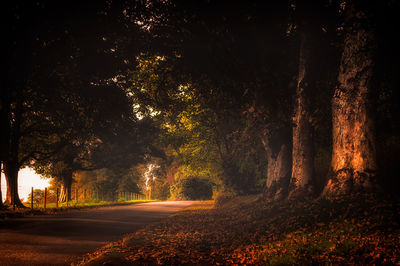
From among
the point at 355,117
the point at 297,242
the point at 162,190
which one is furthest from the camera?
the point at 162,190

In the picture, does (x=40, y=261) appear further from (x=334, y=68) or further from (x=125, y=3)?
(x=334, y=68)

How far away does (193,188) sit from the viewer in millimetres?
57188

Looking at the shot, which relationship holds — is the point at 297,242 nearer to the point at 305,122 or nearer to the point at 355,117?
the point at 355,117

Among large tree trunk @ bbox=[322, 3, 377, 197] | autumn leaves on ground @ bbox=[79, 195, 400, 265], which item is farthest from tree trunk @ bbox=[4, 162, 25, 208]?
large tree trunk @ bbox=[322, 3, 377, 197]

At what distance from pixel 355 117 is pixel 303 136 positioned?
3.15m

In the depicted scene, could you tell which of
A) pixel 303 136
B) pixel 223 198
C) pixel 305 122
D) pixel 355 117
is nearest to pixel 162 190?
pixel 223 198

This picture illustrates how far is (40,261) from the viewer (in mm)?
6922

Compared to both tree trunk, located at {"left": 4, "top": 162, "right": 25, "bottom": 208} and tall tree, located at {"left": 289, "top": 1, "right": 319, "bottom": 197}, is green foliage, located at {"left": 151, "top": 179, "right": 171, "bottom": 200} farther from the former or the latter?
tall tree, located at {"left": 289, "top": 1, "right": 319, "bottom": 197}

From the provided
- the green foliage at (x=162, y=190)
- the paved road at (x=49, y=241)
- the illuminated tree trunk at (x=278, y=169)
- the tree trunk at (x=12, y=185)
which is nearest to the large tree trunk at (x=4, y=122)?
the tree trunk at (x=12, y=185)

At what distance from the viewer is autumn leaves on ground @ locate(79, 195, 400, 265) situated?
6.18m

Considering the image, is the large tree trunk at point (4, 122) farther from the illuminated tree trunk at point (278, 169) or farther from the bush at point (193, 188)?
the bush at point (193, 188)

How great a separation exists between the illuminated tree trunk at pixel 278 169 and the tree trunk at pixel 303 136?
2.25m

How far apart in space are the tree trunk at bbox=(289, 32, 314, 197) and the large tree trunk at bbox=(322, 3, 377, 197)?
78.3 inches

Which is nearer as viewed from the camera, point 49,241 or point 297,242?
point 297,242
